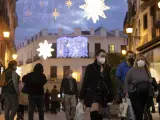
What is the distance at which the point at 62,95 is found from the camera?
1644cm

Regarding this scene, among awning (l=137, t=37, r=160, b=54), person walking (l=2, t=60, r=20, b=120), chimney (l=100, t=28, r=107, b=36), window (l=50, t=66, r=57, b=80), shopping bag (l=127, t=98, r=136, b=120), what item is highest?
chimney (l=100, t=28, r=107, b=36)

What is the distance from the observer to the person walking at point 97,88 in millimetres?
7945

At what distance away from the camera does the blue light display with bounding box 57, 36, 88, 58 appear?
245 feet

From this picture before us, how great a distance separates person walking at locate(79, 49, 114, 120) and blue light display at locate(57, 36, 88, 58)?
217ft

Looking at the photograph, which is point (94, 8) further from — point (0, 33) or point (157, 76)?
point (0, 33)

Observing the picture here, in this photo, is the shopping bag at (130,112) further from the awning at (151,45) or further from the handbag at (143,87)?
the awning at (151,45)

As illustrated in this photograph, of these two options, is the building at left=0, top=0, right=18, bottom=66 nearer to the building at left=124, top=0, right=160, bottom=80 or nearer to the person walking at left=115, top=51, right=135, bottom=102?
the building at left=124, top=0, right=160, bottom=80

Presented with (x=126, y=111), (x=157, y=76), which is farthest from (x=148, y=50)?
(x=126, y=111)

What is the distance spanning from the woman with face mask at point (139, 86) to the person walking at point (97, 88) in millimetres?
1554

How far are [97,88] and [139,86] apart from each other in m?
1.91

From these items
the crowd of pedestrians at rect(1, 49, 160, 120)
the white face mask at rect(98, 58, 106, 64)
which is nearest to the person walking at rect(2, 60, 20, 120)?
the crowd of pedestrians at rect(1, 49, 160, 120)

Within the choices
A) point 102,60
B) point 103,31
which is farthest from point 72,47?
point 102,60

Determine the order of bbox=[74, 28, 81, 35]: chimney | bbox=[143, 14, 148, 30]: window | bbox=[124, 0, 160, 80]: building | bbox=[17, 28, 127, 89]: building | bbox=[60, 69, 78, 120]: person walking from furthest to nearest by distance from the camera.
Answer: bbox=[74, 28, 81, 35]: chimney
bbox=[17, 28, 127, 89]: building
bbox=[143, 14, 148, 30]: window
bbox=[124, 0, 160, 80]: building
bbox=[60, 69, 78, 120]: person walking

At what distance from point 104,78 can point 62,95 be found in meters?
8.45
